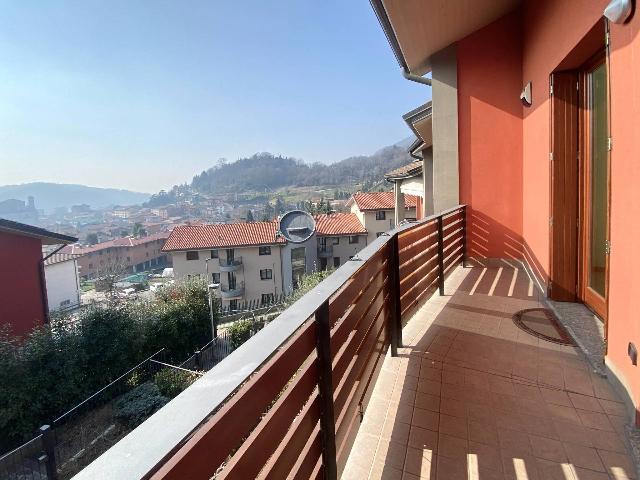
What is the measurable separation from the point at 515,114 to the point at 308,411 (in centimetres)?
633

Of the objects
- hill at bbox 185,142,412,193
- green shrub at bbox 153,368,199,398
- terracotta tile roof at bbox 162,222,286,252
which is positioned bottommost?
green shrub at bbox 153,368,199,398

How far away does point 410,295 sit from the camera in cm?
Answer: 344

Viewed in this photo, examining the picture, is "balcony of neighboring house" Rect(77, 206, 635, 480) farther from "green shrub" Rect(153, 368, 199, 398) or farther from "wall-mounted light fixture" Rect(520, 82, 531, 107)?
"green shrub" Rect(153, 368, 199, 398)

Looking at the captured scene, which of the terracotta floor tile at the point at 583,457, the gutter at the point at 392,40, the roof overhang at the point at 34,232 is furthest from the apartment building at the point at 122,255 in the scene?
the terracotta floor tile at the point at 583,457

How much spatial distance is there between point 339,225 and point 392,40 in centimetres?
2822

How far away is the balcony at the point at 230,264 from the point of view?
28.4 m

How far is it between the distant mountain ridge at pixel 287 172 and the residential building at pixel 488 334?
58689 millimetres

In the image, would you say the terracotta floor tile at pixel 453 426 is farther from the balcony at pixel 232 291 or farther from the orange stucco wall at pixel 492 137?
the balcony at pixel 232 291

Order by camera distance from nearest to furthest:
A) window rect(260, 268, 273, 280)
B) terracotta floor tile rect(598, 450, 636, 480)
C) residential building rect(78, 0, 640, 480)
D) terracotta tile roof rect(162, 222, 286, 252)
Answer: residential building rect(78, 0, 640, 480) → terracotta floor tile rect(598, 450, 636, 480) → terracotta tile roof rect(162, 222, 286, 252) → window rect(260, 268, 273, 280)

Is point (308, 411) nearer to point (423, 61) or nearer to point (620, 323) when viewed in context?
point (620, 323)

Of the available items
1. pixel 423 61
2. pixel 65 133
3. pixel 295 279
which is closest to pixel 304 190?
pixel 65 133

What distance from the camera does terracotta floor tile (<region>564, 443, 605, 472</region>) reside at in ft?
6.14

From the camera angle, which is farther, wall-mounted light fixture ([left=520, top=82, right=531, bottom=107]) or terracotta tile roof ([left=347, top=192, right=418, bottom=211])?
terracotta tile roof ([left=347, top=192, right=418, bottom=211])

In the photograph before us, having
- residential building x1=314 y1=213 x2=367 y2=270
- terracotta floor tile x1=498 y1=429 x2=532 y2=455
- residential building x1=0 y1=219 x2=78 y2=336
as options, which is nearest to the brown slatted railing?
terracotta floor tile x1=498 y1=429 x2=532 y2=455
